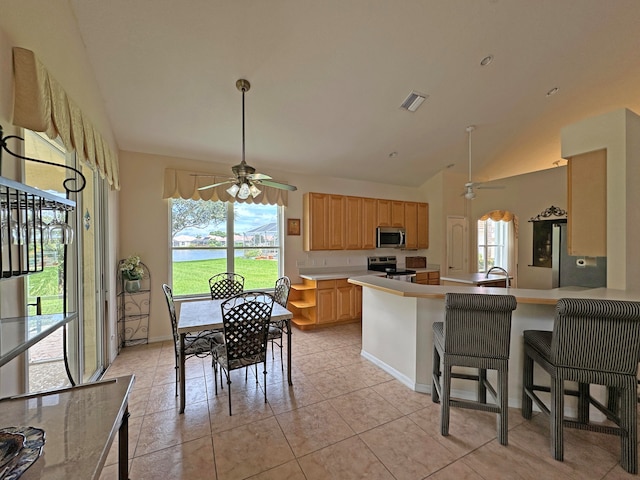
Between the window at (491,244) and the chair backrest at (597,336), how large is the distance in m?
4.86

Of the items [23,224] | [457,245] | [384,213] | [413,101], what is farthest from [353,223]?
[23,224]

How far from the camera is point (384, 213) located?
543 centimetres

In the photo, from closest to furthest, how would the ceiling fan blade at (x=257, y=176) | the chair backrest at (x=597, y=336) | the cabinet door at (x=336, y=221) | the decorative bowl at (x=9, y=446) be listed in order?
1. the decorative bowl at (x=9, y=446)
2. the chair backrest at (x=597, y=336)
3. the ceiling fan blade at (x=257, y=176)
4. the cabinet door at (x=336, y=221)

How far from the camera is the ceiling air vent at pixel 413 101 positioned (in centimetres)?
330

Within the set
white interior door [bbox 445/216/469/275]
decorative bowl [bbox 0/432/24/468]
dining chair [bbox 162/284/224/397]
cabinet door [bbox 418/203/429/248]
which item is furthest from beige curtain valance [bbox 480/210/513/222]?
decorative bowl [bbox 0/432/24/468]

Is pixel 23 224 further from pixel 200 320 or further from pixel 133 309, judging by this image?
pixel 133 309

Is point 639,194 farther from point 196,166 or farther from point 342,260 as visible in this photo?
point 196,166

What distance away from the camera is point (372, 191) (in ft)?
18.3

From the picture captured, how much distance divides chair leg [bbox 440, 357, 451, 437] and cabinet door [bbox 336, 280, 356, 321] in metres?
2.66

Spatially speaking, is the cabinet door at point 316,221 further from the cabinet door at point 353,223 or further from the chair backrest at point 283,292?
the chair backrest at point 283,292

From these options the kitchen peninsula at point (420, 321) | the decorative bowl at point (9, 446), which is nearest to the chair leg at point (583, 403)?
the kitchen peninsula at point (420, 321)

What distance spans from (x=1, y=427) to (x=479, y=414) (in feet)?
9.61

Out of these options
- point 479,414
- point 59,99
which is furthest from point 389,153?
point 59,99

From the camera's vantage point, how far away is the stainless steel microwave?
212 inches
